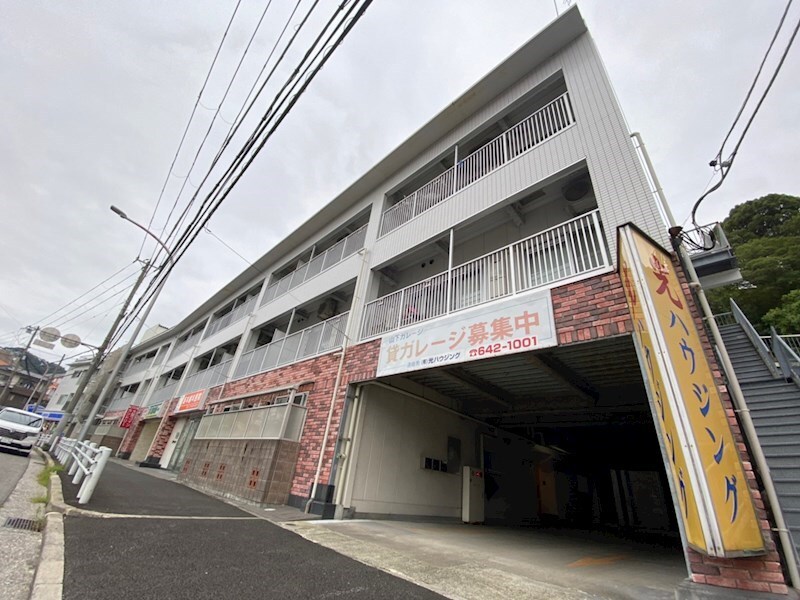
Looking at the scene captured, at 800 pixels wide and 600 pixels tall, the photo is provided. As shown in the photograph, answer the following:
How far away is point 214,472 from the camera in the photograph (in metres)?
9.05

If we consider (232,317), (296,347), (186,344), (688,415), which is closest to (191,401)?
(232,317)

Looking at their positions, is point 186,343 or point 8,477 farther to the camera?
point 186,343

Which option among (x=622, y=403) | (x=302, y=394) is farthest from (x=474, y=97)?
(x=302, y=394)

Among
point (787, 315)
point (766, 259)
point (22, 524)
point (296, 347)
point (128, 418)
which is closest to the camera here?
point (22, 524)

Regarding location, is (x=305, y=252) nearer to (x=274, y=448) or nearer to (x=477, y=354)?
(x=274, y=448)

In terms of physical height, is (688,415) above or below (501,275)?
below

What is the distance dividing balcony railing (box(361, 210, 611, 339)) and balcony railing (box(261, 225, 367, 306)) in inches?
123

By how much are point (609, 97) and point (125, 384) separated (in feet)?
108

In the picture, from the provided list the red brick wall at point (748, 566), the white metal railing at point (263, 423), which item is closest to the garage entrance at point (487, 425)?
the white metal railing at point (263, 423)

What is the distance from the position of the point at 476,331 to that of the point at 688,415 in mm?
2941

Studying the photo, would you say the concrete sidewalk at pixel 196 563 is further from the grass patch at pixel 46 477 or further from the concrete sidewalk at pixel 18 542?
the grass patch at pixel 46 477

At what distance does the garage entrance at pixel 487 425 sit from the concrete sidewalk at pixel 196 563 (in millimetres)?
2834

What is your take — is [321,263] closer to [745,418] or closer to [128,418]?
[745,418]

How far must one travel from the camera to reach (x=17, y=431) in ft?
33.9
